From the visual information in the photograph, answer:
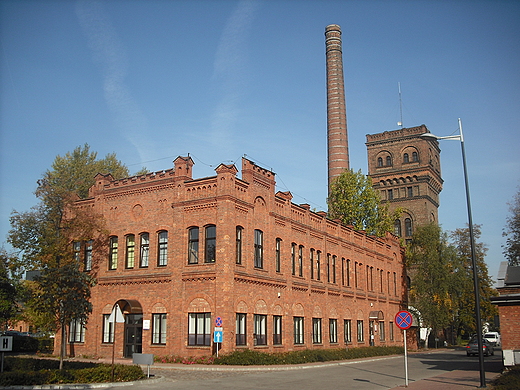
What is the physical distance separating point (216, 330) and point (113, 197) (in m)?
12.7

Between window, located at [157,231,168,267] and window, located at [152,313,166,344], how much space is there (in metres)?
3.07

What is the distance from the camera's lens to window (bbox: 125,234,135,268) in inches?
1300

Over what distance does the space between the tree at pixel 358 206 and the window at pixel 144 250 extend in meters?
30.5

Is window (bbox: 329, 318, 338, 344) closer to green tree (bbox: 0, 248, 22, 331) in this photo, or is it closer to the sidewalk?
the sidewalk

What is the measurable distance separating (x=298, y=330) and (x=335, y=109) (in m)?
38.6

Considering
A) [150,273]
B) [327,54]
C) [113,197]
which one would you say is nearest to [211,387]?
[150,273]

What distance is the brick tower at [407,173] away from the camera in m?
77.2

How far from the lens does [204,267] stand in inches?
1153

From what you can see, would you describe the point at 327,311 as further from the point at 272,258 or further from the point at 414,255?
the point at 414,255

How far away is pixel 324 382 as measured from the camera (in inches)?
808

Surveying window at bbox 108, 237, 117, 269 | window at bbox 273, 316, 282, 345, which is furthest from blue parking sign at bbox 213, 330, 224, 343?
window at bbox 108, 237, 117, 269

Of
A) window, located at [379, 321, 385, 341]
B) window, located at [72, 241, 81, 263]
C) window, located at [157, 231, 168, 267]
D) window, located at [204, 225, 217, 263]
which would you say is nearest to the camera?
window, located at [204, 225, 217, 263]

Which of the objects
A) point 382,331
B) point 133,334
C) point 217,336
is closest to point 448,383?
point 217,336

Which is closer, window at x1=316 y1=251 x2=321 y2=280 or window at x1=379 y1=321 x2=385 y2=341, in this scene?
window at x1=316 y1=251 x2=321 y2=280
